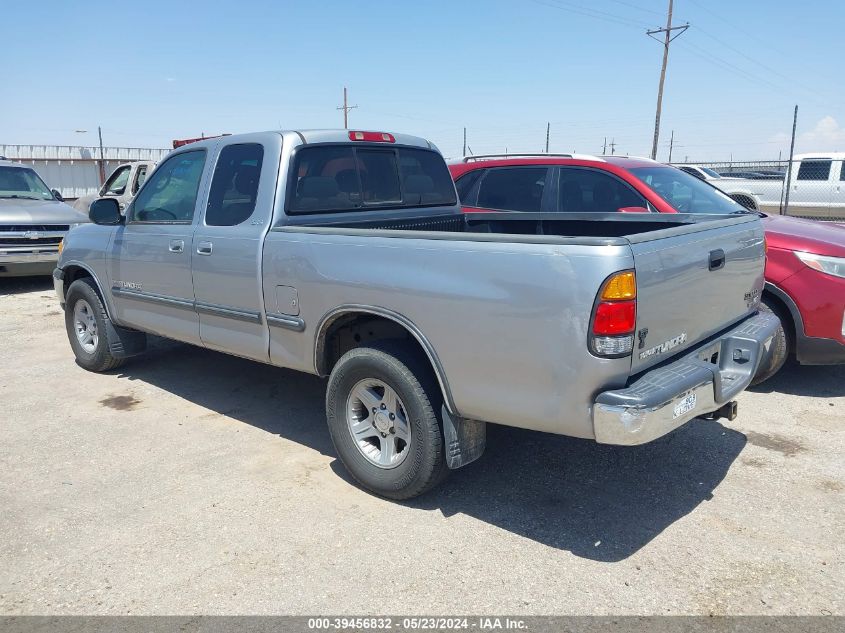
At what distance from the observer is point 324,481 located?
4.00m

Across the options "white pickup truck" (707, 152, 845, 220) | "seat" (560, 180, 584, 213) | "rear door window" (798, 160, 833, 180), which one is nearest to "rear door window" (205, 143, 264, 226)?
"seat" (560, 180, 584, 213)

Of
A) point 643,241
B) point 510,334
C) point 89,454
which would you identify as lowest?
point 89,454

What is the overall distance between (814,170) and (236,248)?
56.2ft

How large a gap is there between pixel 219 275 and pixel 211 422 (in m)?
1.22

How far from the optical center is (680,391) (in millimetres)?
2963

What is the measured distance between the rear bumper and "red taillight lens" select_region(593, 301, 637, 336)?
26 cm

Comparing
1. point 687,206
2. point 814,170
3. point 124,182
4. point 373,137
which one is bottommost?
point 124,182

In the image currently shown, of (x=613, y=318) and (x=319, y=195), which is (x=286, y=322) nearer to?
(x=319, y=195)

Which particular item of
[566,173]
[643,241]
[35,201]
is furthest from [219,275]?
[35,201]

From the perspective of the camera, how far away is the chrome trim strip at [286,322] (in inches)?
155

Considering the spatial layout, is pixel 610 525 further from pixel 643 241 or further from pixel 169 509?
pixel 169 509

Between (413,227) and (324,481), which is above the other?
(413,227)

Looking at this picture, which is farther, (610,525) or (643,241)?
(610,525)

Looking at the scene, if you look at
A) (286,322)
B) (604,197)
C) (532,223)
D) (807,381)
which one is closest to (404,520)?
(286,322)
